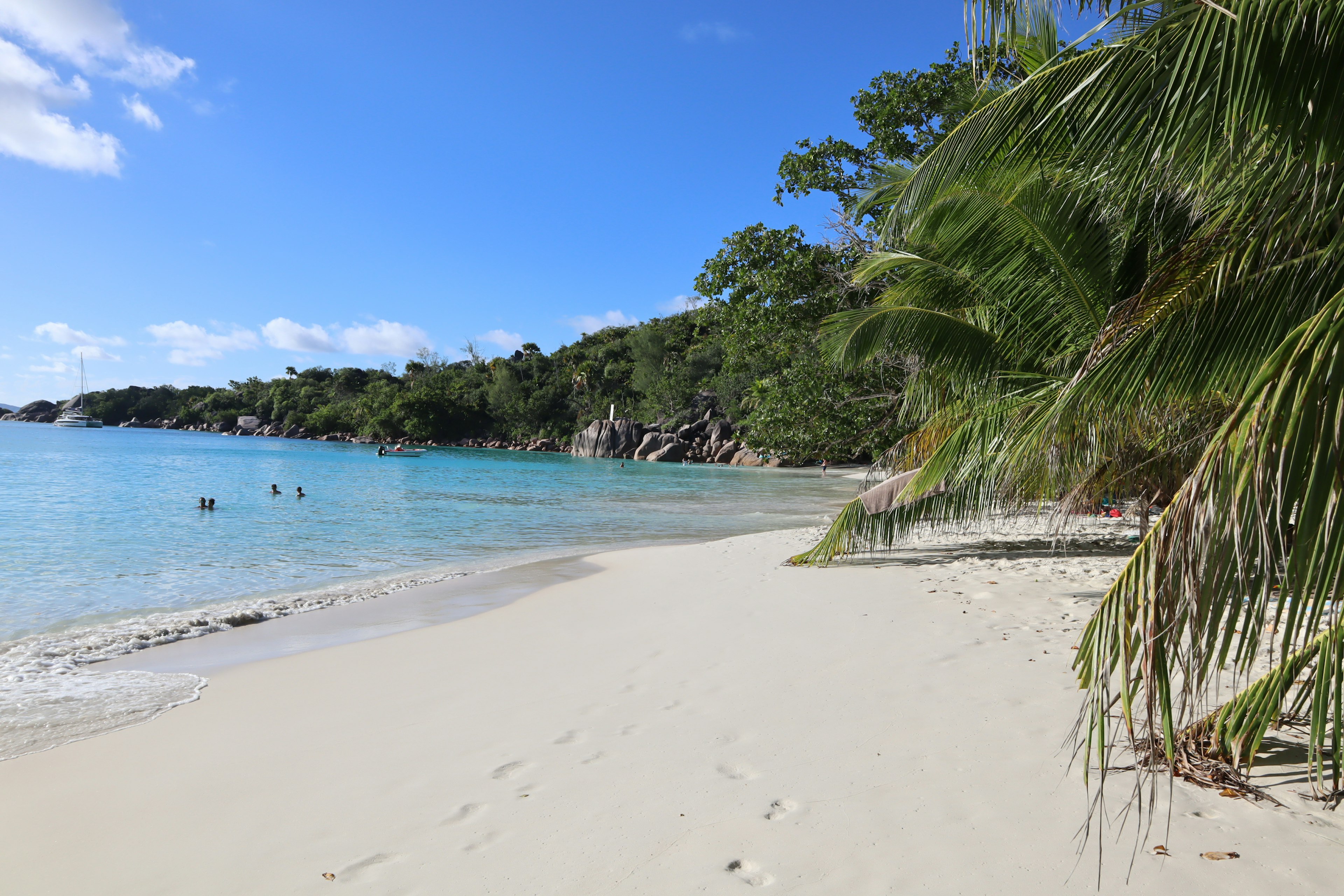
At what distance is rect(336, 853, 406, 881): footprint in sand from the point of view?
274cm

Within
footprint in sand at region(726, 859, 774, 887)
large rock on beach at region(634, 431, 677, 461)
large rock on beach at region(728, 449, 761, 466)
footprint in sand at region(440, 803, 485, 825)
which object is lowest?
footprint in sand at region(440, 803, 485, 825)

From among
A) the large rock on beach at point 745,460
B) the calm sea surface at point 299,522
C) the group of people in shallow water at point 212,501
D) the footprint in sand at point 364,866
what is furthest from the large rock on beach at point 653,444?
the footprint in sand at point 364,866

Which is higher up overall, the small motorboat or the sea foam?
the small motorboat

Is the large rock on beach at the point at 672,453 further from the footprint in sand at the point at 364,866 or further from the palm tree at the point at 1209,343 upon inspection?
the footprint in sand at the point at 364,866

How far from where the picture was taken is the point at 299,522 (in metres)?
17.8

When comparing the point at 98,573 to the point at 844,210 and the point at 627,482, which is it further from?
the point at 627,482

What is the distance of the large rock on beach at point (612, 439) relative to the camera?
6094 centimetres

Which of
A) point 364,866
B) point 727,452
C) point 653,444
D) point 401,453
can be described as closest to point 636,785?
point 364,866

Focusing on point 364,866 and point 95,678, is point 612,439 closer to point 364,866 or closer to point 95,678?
point 95,678

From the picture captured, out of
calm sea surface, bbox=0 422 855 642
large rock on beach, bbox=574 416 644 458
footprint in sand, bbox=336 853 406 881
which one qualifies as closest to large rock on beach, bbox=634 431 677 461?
large rock on beach, bbox=574 416 644 458

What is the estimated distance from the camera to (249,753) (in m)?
4.05

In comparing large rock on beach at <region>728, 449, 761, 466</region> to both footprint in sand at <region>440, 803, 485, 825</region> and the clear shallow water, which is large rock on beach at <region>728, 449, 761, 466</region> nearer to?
the clear shallow water

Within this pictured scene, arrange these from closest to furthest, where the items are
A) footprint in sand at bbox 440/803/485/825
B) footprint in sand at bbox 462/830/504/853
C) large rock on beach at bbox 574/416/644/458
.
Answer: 1. footprint in sand at bbox 462/830/504/853
2. footprint in sand at bbox 440/803/485/825
3. large rock on beach at bbox 574/416/644/458

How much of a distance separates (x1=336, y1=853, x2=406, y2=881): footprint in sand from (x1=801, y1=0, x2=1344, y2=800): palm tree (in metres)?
2.51
